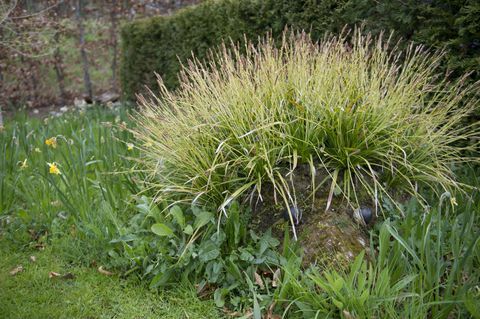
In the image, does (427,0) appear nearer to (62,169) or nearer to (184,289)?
(184,289)

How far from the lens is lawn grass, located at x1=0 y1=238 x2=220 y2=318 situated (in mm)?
2236

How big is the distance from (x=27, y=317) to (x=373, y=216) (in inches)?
73.5

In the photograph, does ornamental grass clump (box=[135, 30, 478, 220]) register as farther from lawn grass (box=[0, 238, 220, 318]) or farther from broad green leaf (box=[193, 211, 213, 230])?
lawn grass (box=[0, 238, 220, 318])

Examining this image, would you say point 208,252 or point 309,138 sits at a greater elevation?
point 309,138

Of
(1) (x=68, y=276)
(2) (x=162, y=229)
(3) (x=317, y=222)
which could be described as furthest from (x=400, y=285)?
(1) (x=68, y=276)

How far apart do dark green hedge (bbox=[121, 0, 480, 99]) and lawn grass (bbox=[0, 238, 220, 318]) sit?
2263mm

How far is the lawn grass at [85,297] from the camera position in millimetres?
2236

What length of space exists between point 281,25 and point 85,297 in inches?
131

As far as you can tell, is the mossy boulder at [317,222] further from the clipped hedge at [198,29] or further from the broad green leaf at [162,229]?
the clipped hedge at [198,29]

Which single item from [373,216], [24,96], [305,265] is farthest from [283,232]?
[24,96]

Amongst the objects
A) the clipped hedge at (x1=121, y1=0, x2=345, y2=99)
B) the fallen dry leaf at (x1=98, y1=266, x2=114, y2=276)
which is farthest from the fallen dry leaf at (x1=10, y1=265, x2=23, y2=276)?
the clipped hedge at (x1=121, y1=0, x2=345, y2=99)

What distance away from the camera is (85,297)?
235 cm

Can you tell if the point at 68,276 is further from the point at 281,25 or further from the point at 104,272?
the point at 281,25

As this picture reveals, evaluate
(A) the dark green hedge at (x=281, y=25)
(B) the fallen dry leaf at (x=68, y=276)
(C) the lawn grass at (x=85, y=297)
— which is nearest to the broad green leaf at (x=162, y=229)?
(C) the lawn grass at (x=85, y=297)
